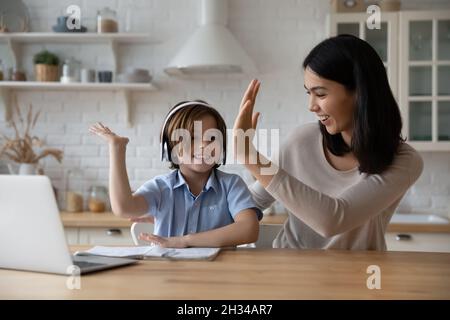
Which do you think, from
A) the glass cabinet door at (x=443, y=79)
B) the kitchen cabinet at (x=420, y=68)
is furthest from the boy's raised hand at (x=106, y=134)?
the glass cabinet door at (x=443, y=79)

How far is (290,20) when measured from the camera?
3.53m

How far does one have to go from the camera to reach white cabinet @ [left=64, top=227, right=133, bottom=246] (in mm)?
3004

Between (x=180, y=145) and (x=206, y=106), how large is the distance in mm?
147

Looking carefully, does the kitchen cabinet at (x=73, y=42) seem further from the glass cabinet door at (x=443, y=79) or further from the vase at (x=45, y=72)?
the glass cabinet door at (x=443, y=79)

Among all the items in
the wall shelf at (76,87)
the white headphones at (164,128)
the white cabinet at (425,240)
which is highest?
the wall shelf at (76,87)

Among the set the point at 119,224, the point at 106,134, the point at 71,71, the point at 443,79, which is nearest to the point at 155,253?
the point at 106,134

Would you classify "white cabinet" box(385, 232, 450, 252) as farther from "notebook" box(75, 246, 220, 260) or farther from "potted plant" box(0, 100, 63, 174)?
"potted plant" box(0, 100, 63, 174)

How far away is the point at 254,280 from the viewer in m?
1.10

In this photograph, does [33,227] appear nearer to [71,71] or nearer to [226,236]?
[226,236]

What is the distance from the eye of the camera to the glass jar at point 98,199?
340cm

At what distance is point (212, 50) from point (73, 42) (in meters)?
0.94

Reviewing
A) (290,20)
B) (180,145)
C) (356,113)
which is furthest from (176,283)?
(290,20)

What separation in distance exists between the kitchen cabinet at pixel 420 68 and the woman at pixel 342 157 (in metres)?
1.63
